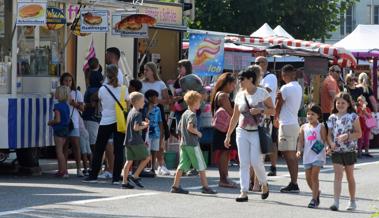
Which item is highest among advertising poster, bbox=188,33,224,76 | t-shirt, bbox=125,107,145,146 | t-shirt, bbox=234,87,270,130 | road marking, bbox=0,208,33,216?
advertising poster, bbox=188,33,224,76

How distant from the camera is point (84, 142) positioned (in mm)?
17094

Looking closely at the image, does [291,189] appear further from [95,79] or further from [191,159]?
[95,79]

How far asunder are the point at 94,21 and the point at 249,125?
515 cm

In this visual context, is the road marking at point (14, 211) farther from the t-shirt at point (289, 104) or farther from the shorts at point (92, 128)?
the shorts at point (92, 128)

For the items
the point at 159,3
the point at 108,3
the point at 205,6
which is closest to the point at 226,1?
the point at 205,6

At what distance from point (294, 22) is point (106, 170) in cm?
2695

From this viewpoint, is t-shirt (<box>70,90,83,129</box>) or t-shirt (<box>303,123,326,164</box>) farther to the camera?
t-shirt (<box>70,90,83,129</box>)

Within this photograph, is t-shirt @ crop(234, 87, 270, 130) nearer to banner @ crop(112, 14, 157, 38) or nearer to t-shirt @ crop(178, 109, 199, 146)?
t-shirt @ crop(178, 109, 199, 146)

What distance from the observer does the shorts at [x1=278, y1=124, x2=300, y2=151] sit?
14852 mm

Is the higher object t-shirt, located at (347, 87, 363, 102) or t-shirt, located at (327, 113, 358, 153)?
t-shirt, located at (347, 87, 363, 102)

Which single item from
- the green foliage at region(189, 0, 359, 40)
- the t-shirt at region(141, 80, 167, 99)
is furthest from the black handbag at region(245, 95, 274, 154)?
the green foliage at region(189, 0, 359, 40)

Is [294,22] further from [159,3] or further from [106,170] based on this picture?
[106,170]

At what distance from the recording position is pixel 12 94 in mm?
16734

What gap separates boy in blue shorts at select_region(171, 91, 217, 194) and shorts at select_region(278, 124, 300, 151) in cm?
120
